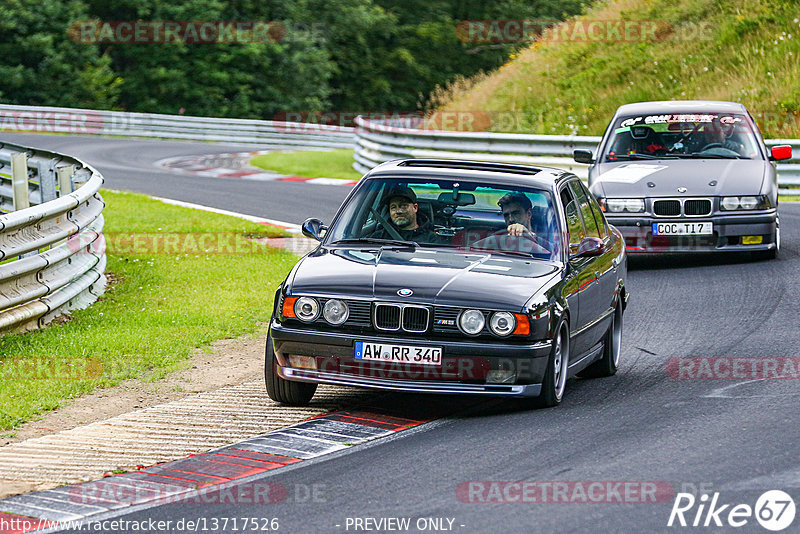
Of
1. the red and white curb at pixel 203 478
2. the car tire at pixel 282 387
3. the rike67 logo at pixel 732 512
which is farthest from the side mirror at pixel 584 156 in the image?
the rike67 logo at pixel 732 512

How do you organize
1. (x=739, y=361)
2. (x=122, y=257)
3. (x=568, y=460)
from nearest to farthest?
(x=568, y=460)
(x=739, y=361)
(x=122, y=257)

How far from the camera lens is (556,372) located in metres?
7.70

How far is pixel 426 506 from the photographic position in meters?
5.64

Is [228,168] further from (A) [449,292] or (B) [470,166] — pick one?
(A) [449,292]

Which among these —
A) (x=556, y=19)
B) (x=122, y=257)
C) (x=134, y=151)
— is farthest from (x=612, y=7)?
(x=556, y=19)

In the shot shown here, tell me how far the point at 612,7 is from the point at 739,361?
83.4 ft

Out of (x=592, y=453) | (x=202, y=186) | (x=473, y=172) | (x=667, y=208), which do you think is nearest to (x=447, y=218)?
(x=473, y=172)

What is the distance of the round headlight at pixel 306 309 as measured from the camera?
747 centimetres

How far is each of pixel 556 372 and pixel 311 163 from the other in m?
23.0

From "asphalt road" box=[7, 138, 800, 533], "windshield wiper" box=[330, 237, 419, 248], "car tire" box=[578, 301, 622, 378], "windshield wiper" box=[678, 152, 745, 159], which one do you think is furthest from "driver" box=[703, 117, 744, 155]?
"windshield wiper" box=[330, 237, 419, 248]

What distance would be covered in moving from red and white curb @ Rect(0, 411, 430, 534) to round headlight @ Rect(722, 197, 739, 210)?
6982 millimetres

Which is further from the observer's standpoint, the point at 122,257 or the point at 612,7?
the point at 612,7

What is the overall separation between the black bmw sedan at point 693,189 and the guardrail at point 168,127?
80.7ft

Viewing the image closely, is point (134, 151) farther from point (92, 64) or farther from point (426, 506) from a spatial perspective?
point (426, 506)
